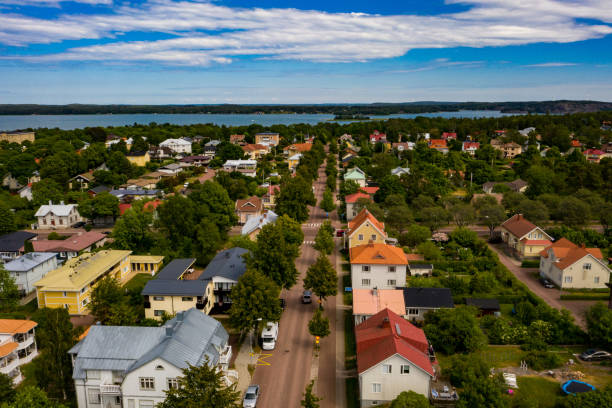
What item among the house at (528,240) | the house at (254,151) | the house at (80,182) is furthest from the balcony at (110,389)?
the house at (254,151)

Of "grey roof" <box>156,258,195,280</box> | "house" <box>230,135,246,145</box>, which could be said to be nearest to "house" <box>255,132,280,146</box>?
"house" <box>230,135,246,145</box>

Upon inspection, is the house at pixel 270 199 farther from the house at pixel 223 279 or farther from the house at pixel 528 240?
the house at pixel 528 240

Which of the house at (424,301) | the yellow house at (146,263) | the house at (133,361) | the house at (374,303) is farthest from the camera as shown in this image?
the yellow house at (146,263)

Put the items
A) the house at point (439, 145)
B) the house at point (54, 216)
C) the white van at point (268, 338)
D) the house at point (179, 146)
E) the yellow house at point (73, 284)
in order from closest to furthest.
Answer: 1. the white van at point (268, 338)
2. the yellow house at point (73, 284)
3. the house at point (54, 216)
4. the house at point (179, 146)
5. the house at point (439, 145)

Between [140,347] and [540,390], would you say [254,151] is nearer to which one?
[140,347]

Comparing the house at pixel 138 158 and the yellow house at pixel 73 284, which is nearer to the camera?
the yellow house at pixel 73 284

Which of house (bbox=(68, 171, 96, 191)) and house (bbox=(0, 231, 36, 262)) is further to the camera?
house (bbox=(68, 171, 96, 191))

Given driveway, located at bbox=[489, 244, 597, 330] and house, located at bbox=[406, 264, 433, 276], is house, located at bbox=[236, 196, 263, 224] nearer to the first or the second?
house, located at bbox=[406, 264, 433, 276]
